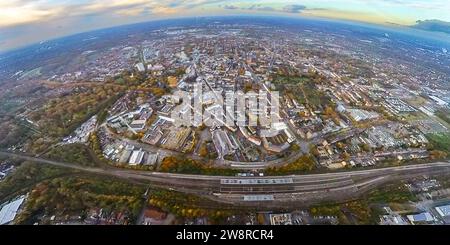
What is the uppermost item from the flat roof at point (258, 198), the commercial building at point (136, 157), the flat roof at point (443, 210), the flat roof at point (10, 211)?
the flat roof at point (10, 211)

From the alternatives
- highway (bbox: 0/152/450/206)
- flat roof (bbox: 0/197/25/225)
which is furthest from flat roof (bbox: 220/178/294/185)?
flat roof (bbox: 0/197/25/225)

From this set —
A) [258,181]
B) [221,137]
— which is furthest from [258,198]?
[221,137]

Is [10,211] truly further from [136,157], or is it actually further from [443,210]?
[443,210]

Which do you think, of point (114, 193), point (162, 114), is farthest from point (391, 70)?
point (114, 193)

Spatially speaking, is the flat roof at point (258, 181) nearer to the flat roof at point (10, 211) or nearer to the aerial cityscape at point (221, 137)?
the aerial cityscape at point (221, 137)

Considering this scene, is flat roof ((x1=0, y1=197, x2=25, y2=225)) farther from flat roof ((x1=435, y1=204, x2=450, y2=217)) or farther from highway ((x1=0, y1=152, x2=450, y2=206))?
flat roof ((x1=435, y1=204, x2=450, y2=217))

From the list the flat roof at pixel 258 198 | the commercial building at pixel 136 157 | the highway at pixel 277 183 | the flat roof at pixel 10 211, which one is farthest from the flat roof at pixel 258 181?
the flat roof at pixel 10 211
